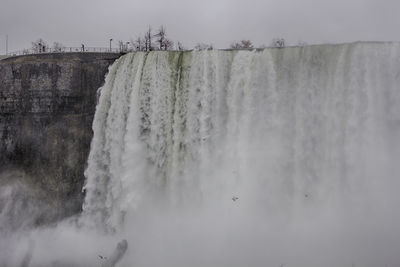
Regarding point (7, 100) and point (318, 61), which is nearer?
point (318, 61)

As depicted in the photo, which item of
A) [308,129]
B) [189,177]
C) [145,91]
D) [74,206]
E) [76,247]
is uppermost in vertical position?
[145,91]

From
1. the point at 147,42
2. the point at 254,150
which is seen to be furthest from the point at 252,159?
the point at 147,42

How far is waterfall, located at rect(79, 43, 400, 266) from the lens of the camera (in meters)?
16.4

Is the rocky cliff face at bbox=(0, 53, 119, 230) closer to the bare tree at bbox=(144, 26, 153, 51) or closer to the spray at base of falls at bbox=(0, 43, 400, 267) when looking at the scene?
the spray at base of falls at bbox=(0, 43, 400, 267)

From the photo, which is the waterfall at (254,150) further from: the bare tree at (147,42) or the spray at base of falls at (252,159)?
the bare tree at (147,42)

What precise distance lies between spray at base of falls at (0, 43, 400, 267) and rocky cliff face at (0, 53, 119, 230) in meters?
1.94

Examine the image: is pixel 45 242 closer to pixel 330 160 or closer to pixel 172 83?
pixel 172 83

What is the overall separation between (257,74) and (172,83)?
13.1 feet

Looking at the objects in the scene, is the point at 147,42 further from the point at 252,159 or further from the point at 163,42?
the point at 252,159

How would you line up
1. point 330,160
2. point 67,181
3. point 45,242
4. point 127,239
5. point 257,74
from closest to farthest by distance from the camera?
point 330,160 < point 257,74 < point 127,239 < point 45,242 < point 67,181

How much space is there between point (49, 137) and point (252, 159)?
11.1 meters

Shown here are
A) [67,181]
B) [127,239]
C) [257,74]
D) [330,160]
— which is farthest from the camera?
[67,181]

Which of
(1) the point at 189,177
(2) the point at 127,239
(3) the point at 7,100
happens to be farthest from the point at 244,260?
(3) the point at 7,100

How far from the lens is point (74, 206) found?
22250mm
